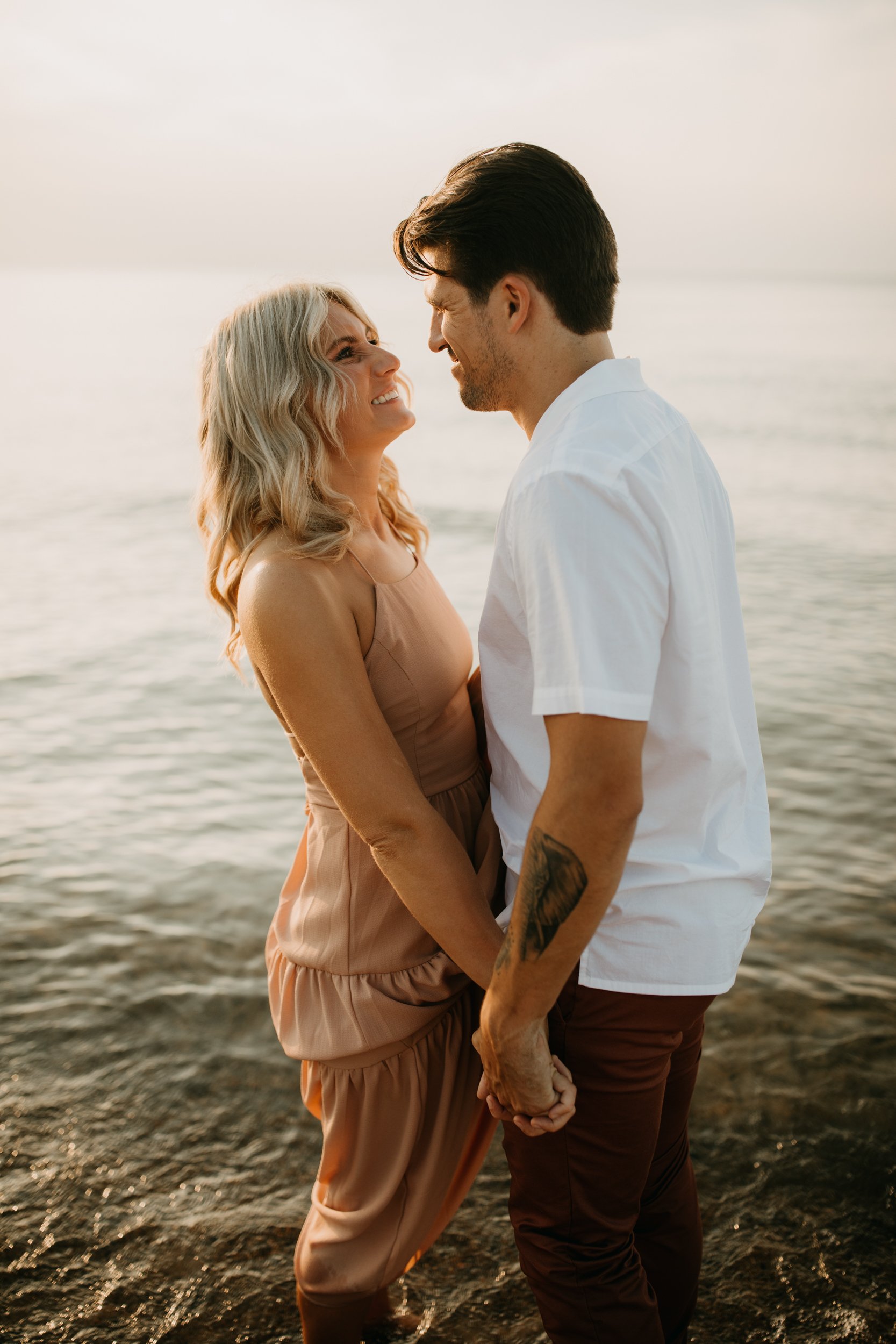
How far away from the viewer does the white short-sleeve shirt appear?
1.49 metres

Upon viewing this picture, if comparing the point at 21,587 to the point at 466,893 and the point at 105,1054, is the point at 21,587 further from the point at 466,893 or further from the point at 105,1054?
the point at 466,893

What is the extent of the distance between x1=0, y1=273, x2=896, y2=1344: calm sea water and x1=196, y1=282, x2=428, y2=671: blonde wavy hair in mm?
133

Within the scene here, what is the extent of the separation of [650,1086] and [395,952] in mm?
614

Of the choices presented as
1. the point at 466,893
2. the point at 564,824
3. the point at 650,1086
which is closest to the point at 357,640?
the point at 466,893

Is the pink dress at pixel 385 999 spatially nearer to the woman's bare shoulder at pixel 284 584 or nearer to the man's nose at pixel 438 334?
the woman's bare shoulder at pixel 284 584

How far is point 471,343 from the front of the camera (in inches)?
73.2

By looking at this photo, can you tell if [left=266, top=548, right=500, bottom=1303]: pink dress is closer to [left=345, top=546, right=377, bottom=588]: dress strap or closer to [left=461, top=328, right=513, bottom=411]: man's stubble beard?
[left=345, top=546, right=377, bottom=588]: dress strap

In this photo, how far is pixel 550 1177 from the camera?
6.05 feet

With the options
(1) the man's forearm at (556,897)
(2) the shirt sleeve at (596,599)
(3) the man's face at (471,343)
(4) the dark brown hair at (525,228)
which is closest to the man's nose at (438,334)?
(3) the man's face at (471,343)

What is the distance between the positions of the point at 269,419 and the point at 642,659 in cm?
110

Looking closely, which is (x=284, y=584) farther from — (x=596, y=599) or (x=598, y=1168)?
(x=598, y=1168)

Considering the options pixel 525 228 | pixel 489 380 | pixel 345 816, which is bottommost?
pixel 345 816

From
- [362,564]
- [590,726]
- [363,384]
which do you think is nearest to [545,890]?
[590,726]

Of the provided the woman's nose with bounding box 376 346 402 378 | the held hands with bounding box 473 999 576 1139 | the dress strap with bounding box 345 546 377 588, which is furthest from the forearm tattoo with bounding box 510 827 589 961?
the woman's nose with bounding box 376 346 402 378
